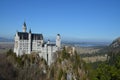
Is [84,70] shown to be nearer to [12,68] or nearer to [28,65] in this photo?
[28,65]

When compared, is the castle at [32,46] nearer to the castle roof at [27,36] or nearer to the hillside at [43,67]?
the castle roof at [27,36]

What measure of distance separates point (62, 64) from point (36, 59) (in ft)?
35.5

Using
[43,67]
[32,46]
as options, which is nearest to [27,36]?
[32,46]

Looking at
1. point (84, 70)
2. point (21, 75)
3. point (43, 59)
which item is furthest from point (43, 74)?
point (84, 70)

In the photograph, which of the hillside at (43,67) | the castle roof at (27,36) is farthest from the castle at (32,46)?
the hillside at (43,67)

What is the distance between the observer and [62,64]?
9769 cm

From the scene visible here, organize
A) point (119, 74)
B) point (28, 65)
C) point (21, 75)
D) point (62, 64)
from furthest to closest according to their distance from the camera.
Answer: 1. point (62, 64)
2. point (28, 65)
3. point (21, 75)
4. point (119, 74)

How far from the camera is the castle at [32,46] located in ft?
313

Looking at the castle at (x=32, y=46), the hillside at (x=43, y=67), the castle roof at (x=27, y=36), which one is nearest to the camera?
the hillside at (x=43, y=67)

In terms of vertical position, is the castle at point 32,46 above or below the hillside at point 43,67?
above

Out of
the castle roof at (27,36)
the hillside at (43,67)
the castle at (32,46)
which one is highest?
the castle roof at (27,36)

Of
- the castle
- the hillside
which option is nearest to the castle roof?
the castle

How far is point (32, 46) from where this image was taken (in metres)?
97.8

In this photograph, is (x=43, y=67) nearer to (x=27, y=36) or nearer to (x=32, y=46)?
(x=32, y=46)
